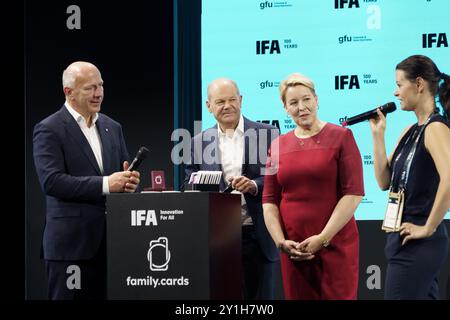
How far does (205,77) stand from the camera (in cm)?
613

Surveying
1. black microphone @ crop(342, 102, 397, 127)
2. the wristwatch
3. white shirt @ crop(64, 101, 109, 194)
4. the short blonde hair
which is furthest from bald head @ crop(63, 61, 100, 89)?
the wristwatch

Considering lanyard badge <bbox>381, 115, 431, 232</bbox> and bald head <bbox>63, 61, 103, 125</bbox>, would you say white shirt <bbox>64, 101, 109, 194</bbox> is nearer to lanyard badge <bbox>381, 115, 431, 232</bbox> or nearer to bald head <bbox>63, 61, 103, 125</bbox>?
bald head <bbox>63, 61, 103, 125</bbox>

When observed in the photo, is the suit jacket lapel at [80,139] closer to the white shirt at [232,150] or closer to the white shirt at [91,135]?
the white shirt at [91,135]

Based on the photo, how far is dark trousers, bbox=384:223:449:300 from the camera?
3996mm

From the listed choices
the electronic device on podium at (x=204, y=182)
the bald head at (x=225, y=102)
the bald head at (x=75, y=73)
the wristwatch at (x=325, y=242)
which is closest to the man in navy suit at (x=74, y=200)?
the bald head at (x=75, y=73)

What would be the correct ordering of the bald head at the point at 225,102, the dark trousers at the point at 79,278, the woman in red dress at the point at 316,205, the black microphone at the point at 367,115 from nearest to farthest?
the woman in red dress at the point at 316,205
the dark trousers at the point at 79,278
the black microphone at the point at 367,115
the bald head at the point at 225,102

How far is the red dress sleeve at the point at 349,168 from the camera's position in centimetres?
410

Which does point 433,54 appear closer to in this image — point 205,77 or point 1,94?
point 205,77

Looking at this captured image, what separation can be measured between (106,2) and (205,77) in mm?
1240

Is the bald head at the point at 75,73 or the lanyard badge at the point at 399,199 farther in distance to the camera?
the bald head at the point at 75,73

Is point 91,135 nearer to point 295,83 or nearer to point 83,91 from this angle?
point 83,91

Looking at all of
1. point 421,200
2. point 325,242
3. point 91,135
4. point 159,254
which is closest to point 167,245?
point 159,254

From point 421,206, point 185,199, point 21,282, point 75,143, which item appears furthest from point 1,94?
point 421,206

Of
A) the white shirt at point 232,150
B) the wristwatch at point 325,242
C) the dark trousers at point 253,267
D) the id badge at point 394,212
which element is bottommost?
the dark trousers at point 253,267
